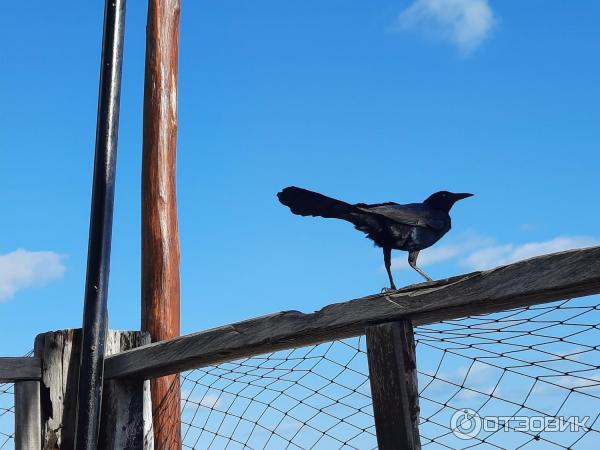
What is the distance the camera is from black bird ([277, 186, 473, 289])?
360 centimetres

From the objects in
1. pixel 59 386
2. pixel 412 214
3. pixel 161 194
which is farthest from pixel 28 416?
pixel 412 214

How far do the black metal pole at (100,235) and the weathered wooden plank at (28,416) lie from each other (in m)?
0.21

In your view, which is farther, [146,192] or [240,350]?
[146,192]

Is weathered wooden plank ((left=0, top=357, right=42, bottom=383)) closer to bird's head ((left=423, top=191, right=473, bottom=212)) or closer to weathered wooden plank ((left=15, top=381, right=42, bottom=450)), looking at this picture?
weathered wooden plank ((left=15, top=381, right=42, bottom=450))

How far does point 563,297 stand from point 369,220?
2.02m

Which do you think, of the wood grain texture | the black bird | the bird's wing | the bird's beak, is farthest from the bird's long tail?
the bird's beak

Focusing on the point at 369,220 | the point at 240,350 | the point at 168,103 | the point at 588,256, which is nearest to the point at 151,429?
the point at 240,350

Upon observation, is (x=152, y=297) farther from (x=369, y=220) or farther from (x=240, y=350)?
(x=240, y=350)

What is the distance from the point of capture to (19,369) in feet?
10.2

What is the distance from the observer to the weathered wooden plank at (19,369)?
3107mm

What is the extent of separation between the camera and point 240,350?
2.70 meters

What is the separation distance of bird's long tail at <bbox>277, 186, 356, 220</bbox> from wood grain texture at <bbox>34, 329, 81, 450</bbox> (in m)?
1.00

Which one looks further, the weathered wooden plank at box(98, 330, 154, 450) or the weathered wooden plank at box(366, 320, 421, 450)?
the weathered wooden plank at box(98, 330, 154, 450)

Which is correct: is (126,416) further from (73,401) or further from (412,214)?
(412,214)
